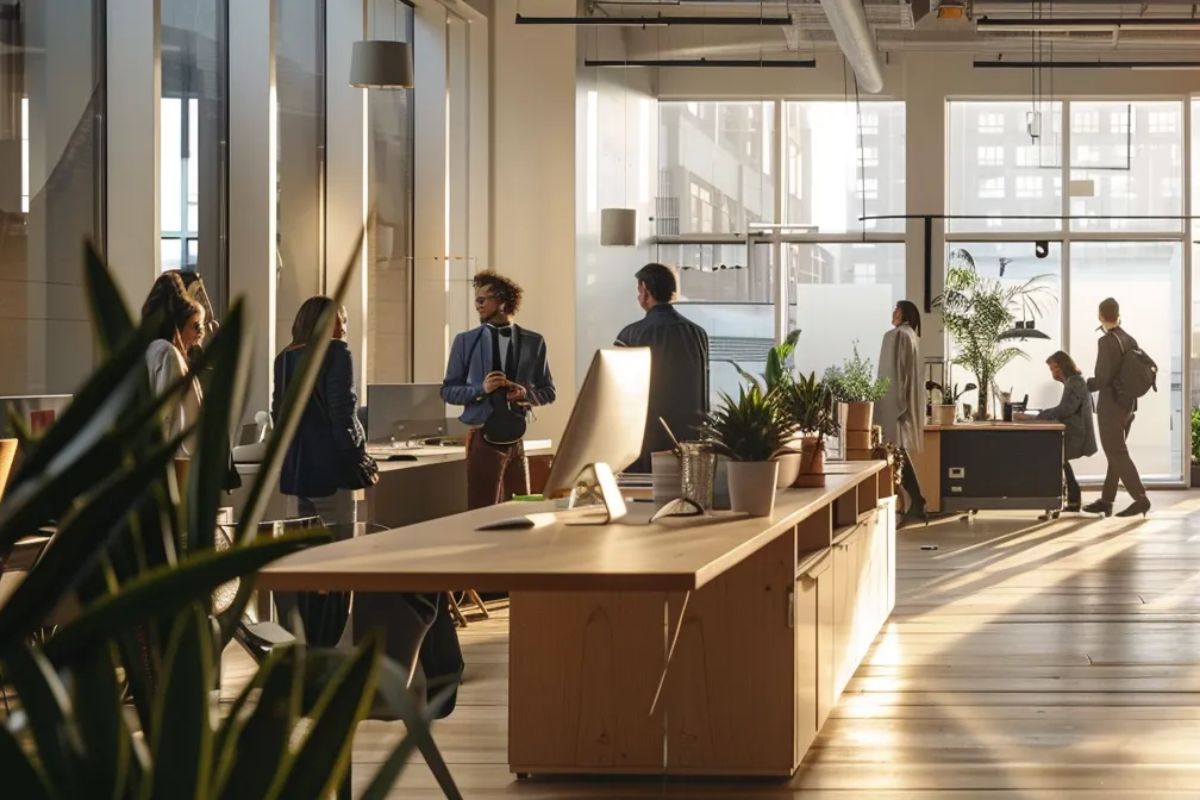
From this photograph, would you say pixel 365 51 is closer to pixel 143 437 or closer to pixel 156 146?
pixel 156 146

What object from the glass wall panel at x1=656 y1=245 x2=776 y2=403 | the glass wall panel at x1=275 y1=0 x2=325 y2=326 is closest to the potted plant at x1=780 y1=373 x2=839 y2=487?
the glass wall panel at x1=275 y1=0 x2=325 y2=326

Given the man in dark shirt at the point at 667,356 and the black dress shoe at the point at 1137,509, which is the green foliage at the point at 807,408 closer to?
the man in dark shirt at the point at 667,356

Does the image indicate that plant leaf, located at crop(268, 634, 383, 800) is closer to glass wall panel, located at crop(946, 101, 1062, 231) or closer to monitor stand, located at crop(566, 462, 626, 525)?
monitor stand, located at crop(566, 462, 626, 525)

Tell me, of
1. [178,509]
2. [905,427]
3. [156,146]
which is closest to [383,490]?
[156,146]

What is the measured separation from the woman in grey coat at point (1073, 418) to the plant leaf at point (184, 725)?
12.4 meters

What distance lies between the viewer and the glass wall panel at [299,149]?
930cm

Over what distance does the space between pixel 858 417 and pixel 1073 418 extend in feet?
20.0

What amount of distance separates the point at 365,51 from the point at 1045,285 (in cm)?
995

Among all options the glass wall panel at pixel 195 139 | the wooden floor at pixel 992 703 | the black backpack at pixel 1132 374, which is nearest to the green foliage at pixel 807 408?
the wooden floor at pixel 992 703

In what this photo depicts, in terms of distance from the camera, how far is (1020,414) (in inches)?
530

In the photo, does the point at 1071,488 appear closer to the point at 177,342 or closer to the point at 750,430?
the point at 177,342

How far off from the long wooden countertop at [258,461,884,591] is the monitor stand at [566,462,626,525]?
0.05 metres

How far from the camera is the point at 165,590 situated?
0.91 metres

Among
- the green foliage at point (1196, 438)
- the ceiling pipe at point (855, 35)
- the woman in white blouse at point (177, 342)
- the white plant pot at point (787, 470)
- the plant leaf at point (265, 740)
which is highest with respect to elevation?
the ceiling pipe at point (855, 35)
